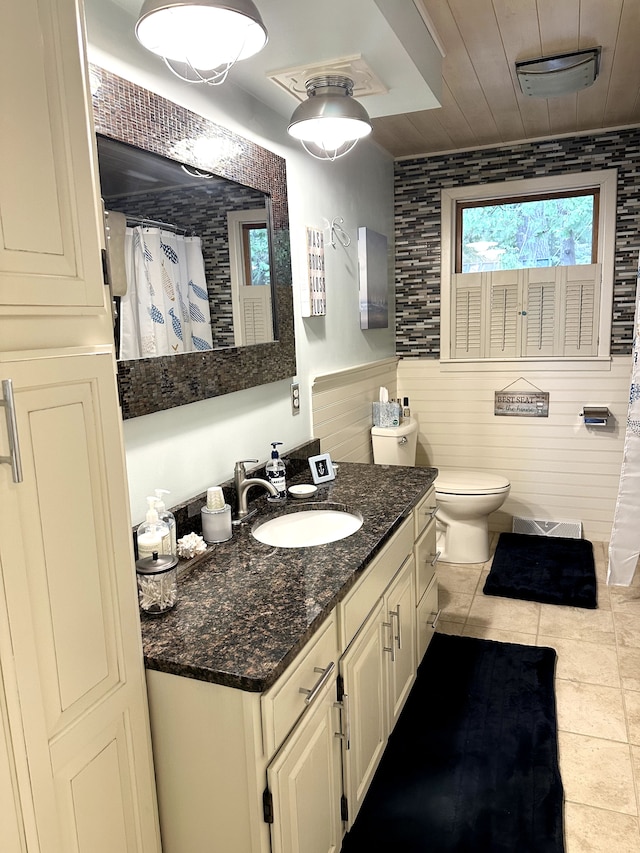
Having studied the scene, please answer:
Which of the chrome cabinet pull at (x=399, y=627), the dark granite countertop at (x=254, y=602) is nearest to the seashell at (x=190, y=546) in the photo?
the dark granite countertop at (x=254, y=602)

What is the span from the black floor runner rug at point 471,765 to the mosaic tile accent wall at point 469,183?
81.9 inches

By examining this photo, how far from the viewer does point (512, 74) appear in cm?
258

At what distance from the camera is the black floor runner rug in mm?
1690

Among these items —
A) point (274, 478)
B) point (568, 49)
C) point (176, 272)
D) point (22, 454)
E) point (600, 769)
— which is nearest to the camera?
point (22, 454)

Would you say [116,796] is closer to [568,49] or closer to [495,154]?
[568,49]

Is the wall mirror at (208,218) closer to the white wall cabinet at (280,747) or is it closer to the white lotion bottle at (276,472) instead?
the white lotion bottle at (276,472)

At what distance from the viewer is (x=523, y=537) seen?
3.88m

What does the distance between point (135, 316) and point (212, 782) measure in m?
1.07

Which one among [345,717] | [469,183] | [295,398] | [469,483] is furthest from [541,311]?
[345,717]

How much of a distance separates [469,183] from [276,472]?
2.52m

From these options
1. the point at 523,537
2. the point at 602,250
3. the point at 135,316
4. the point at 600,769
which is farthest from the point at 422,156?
the point at 600,769

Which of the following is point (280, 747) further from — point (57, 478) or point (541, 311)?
point (541, 311)

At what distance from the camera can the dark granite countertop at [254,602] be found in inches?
45.6

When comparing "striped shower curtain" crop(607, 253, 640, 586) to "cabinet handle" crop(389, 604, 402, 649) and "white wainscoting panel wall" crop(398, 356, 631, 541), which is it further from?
"cabinet handle" crop(389, 604, 402, 649)
